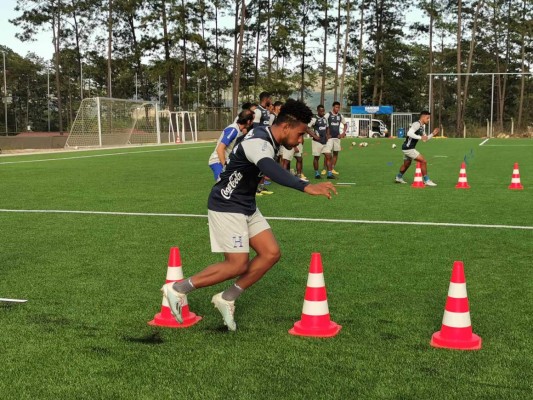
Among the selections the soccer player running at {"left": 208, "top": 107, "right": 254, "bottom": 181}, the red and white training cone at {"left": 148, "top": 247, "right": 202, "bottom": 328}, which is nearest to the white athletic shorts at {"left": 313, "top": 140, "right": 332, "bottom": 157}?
the soccer player running at {"left": 208, "top": 107, "right": 254, "bottom": 181}

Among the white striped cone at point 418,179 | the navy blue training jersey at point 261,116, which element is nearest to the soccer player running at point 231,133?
the navy blue training jersey at point 261,116

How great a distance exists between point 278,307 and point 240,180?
1.28m

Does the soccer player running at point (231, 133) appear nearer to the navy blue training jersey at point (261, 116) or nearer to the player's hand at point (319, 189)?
the navy blue training jersey at point (261, 116)

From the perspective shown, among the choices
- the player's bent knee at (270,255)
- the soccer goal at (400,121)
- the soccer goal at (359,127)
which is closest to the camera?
the player's bent knee at (270,255)

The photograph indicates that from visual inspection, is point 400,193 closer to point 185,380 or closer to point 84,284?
point 84,284

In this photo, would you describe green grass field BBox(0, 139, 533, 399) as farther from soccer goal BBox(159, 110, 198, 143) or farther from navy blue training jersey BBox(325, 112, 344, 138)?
soccer goal BBox(159, 110, 198, 143)

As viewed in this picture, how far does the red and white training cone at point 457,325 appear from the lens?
14.0ft

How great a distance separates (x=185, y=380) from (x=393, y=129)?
211 ft

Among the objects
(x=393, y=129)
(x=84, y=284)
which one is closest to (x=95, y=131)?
(x=84, y=284)

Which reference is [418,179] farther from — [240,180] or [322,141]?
[240,180]

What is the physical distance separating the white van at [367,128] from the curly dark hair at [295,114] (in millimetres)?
58377

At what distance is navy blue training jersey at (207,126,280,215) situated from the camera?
14.8ft

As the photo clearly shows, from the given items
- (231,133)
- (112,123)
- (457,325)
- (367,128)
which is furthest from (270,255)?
(367,128)

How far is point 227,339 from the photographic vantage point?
4516 millimetres
